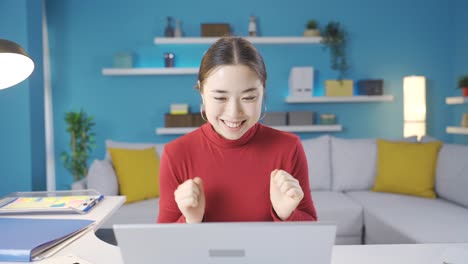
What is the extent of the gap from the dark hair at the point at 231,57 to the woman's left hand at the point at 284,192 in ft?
0.88

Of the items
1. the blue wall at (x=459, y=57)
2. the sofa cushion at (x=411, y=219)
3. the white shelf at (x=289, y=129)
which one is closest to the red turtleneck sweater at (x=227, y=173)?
the sofa cushion at (x=411, y=219)

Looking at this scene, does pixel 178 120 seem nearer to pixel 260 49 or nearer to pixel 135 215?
pixel 260 49

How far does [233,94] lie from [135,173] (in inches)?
86.1

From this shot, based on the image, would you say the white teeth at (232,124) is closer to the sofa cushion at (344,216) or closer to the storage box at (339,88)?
the sofa cushion at (344,216)

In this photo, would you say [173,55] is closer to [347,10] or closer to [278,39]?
[278,39]

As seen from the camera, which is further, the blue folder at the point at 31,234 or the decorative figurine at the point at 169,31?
the decorative figurine at the point at 169,31

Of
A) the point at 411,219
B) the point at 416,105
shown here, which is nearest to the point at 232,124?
the point at 411,219

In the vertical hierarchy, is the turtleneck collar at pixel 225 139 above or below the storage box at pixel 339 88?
below

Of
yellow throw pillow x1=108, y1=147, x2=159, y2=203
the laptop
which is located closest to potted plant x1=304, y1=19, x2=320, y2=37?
yellow throw pillow x1=108, y1=147, x2=159, y2=203

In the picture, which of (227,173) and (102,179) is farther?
(102,179)

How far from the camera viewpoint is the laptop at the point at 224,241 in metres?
0.68

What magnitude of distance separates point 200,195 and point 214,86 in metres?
0.27

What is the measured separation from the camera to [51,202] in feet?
5.25

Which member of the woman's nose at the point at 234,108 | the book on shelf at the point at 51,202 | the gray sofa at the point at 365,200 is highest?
the woman's nose at the point at 234,108
